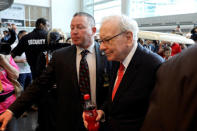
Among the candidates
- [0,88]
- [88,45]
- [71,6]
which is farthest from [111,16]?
[71,6]

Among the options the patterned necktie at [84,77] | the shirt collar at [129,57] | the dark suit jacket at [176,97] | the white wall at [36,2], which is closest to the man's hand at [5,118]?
the patterned necktie at [84,77]

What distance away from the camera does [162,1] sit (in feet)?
27.3

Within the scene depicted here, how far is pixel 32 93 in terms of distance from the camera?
5.09 feet

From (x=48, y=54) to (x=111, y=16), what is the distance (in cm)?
162

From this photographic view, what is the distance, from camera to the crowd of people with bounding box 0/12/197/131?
18.6 inches

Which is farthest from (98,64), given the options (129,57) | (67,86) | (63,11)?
(63,11)

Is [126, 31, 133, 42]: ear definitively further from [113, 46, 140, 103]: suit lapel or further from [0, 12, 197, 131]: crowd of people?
[113, 46, 140, 103]: suit lapel

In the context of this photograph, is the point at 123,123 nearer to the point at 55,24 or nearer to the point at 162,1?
the point at 162,1

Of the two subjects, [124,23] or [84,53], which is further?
[84,53]

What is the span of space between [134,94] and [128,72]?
0.49ft

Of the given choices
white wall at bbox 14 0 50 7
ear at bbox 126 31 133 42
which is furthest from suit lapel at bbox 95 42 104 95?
white wall at bbox 14 0 50 7

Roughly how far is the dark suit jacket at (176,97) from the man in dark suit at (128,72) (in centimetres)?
63

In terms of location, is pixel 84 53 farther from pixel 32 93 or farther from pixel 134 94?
pixel 134 94

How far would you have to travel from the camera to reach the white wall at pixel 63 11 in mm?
13430
